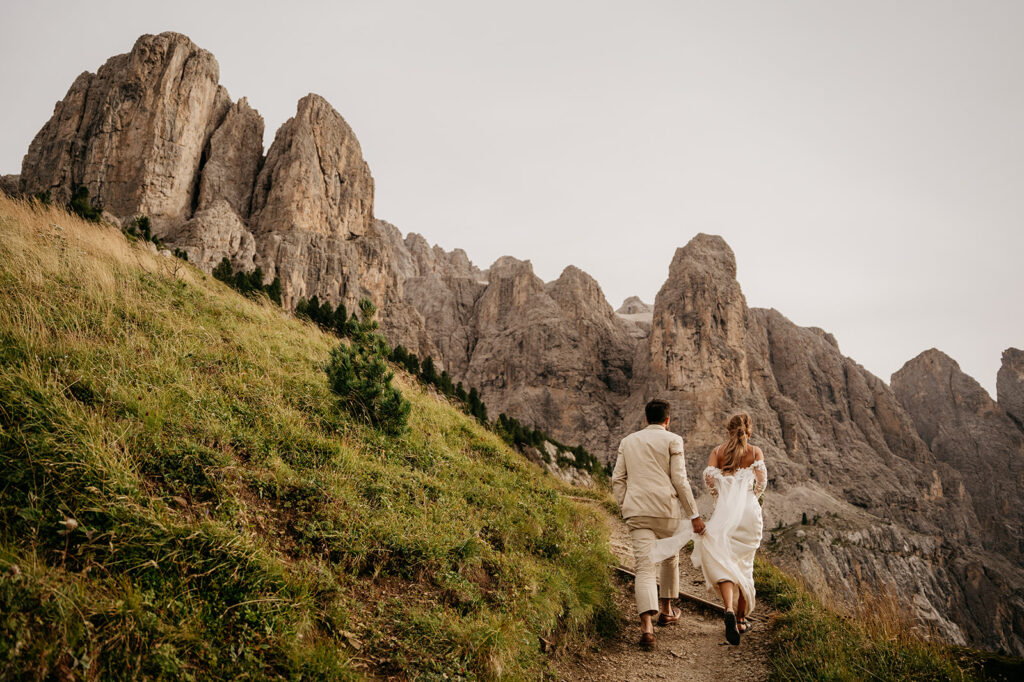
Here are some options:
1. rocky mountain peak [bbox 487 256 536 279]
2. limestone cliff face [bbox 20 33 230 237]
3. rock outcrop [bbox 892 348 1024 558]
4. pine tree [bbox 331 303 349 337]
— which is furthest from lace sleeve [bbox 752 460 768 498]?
rock outcrop [bbox 892 348 1024 558]

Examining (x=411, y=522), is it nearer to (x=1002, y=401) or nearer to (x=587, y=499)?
(x=587, y=499)

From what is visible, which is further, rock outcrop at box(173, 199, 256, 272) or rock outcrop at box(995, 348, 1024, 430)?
rock outcrop at box(995, 348, 1024, 430)

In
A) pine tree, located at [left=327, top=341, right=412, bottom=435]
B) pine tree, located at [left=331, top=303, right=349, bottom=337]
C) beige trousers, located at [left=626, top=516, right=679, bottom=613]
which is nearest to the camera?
beige trousers, located at [left=626, top=516, right=679, bottom=613]

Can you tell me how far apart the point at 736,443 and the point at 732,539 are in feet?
3.90

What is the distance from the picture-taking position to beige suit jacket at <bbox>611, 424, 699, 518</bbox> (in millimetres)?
5664

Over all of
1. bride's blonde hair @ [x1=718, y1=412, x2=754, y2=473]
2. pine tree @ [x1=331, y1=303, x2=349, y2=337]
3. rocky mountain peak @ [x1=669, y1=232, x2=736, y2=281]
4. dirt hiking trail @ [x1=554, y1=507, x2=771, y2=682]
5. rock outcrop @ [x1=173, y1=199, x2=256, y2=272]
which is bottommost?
dirt hiking trail @ [x1=554, y1=507, x2=771, y2=682]

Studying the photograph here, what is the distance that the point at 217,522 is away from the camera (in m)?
3.39

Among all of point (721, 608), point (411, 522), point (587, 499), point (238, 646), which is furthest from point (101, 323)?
point (587, 499)

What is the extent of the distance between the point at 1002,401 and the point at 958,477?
3966 centimetres

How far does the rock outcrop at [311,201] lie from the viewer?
65.5m

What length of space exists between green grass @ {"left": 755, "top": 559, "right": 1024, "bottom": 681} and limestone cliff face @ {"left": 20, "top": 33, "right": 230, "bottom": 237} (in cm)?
6871

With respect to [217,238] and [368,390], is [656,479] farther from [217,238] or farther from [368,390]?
[217,238]

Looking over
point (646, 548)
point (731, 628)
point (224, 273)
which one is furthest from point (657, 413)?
point (224, 273)

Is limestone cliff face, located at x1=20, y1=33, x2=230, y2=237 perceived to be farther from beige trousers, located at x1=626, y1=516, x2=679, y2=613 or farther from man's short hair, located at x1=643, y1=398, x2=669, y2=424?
beige trousers, located at x1=626, y1=516, x2=679, y2=613
